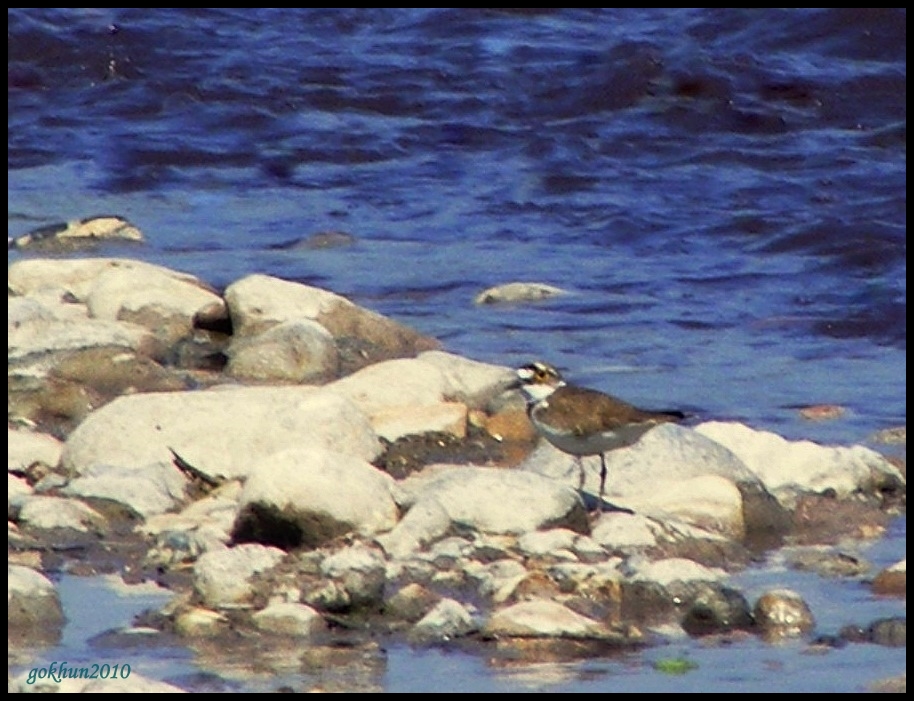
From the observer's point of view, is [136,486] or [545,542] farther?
[136,486]

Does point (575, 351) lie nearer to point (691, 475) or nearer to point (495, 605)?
point (691, 475)

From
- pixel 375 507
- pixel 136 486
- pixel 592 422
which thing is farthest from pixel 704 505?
pixel 136 486

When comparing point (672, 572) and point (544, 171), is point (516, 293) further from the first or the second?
point (672, 572)

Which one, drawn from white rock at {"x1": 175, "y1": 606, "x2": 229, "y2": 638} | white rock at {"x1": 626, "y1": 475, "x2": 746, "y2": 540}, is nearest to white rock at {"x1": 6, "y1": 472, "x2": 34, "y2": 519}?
white rock at {"x1": 175, "y1": 606, "x2": 229, "y2": 638}

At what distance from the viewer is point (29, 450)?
8.27 metres

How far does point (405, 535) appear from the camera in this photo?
7148 millimetres

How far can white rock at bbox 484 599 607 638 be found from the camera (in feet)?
20.2

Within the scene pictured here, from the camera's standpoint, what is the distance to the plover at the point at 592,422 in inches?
308

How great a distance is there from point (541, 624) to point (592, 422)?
5.78ft

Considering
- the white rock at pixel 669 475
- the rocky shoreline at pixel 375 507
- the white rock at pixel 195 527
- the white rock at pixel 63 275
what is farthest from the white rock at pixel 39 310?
the white rock at pixel 669 475

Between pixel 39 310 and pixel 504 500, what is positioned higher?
pixel 504 500

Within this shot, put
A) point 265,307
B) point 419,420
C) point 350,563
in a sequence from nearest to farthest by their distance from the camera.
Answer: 1. point 350,563
2. point 419,420
3. point 265,307

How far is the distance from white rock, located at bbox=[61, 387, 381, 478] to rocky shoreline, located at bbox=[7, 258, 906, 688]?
0.01 meters

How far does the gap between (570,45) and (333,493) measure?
11218 mm
